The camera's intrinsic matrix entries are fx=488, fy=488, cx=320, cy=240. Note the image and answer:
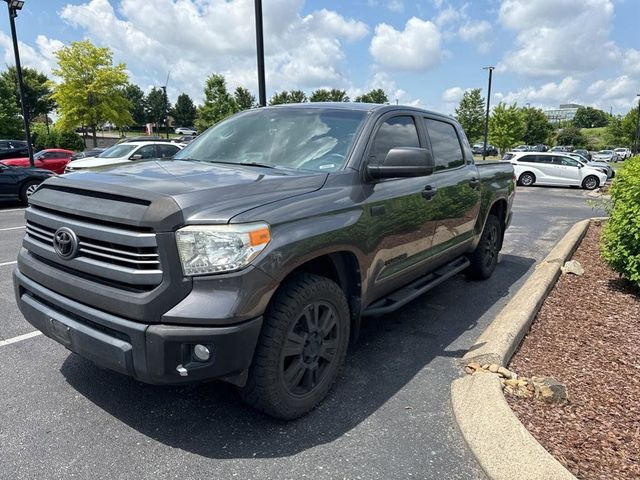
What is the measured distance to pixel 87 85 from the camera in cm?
3262

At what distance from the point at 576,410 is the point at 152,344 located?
245 cm

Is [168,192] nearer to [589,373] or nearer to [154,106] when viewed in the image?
[589,373]

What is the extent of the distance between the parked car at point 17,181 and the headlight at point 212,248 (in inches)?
464

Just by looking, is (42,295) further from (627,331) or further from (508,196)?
(508,196)

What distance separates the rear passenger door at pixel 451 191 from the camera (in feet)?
13.9

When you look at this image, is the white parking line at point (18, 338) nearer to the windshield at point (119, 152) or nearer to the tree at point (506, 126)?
the windshield at point (119, 152)

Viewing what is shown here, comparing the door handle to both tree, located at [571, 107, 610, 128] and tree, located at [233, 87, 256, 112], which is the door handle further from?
tree, located at [571, 107, 610, 128]

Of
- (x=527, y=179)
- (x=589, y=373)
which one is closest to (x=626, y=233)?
(x=589, y=373)

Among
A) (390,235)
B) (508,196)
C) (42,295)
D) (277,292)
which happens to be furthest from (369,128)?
(508,196)

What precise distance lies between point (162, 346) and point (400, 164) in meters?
1.82

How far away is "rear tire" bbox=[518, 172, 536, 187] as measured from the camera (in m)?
22.3

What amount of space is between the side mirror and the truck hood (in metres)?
0.41

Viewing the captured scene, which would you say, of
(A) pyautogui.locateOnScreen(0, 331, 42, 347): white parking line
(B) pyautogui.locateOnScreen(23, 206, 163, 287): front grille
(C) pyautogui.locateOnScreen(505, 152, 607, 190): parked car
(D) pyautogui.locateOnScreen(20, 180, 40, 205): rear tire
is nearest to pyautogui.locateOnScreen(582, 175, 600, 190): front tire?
(C) pyautogui.locateOnScreen(505, 152, 607, 190): parked car

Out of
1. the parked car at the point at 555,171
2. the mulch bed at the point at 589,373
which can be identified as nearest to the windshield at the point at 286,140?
the mulch bed at the point at 589,373
